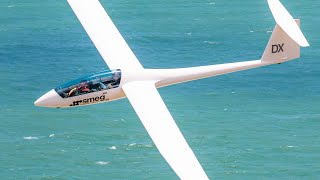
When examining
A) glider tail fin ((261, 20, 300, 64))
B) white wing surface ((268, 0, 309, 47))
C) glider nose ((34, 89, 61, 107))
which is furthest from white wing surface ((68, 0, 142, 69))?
white wing surface ((268, 0, 309, 47))

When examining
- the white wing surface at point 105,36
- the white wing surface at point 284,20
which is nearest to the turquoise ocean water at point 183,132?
the white wing surface at point 105,36

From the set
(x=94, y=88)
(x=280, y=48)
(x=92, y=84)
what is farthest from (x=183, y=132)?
(x=92, y=84)

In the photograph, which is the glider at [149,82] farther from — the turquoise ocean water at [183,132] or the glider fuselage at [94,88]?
the turquoise ocean water at [183,132]

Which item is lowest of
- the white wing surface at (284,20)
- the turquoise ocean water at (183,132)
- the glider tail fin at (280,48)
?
the turquoise ocean water at (183,132)

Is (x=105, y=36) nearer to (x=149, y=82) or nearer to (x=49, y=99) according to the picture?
(x=149, y=82)

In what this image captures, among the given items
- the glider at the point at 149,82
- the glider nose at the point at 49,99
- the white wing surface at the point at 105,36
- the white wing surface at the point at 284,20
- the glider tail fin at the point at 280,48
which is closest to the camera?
the glider at the point at 149,82

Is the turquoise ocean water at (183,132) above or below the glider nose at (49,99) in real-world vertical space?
below

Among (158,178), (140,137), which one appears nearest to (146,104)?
(158,178)
